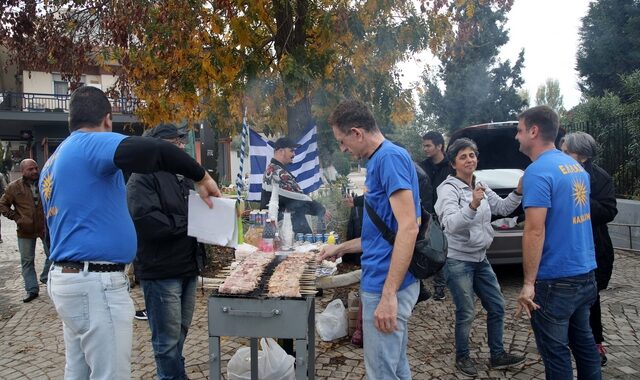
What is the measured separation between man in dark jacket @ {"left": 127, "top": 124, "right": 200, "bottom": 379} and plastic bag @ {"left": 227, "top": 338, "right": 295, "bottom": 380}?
44cm

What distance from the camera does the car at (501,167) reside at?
6148mm

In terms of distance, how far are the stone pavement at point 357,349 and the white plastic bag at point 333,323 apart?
88 mm

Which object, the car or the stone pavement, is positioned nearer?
the stone pavement

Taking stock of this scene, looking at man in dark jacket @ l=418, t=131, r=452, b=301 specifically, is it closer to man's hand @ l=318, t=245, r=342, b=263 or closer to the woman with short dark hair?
the woman with short dark hair

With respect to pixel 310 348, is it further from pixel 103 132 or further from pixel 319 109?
pixel 319 109

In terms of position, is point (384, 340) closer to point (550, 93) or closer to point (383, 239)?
point (383, 239)

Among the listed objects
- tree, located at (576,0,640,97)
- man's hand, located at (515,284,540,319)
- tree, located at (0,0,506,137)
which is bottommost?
man's hand, located at (515,284,540,319)

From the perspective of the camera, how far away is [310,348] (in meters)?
3.73

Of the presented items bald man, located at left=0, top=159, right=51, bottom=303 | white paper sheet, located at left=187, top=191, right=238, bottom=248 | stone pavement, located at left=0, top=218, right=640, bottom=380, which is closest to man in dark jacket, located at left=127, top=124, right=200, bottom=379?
white paper sheet, located at left=187, top=191, right=238, bottom=248

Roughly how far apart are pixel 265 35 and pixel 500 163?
453cm

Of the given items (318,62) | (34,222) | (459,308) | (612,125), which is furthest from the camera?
(612,125)

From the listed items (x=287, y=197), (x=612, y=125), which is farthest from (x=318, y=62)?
(x=612, y=125)

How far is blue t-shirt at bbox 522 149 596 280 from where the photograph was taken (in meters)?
2.74

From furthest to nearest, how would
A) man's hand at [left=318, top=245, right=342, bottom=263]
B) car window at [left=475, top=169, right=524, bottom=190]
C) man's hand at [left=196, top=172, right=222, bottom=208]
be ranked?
1. car window at [left=475, top=169, right=524, bottom=190]
2. man's hand at [left=318, top=245, right=342, bottom=263]
3. man's hand at [left=196, top=172, right=222, bottom=208]
